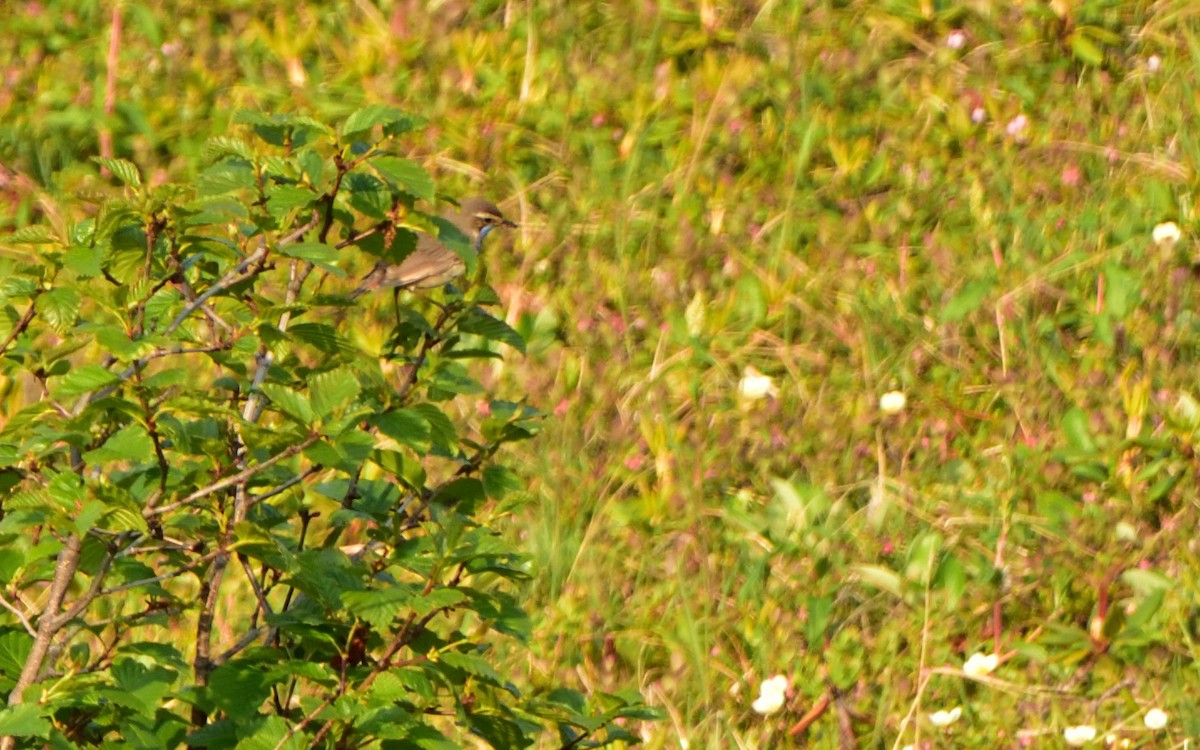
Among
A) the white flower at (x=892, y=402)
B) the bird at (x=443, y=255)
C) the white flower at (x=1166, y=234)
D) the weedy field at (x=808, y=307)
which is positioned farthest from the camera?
the white flower at (x=1166, y=234)

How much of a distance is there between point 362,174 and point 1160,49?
17.2 ft

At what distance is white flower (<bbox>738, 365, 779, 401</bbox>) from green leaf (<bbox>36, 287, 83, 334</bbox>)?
3.48m

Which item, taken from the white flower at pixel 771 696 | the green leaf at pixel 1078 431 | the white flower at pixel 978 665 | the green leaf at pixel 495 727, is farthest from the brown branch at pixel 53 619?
the green leaf at pixel 1078 431

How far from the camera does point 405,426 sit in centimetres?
251

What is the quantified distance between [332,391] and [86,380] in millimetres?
325

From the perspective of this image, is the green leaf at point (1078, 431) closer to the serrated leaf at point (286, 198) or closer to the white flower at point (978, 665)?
the white flower at point (978, 665)

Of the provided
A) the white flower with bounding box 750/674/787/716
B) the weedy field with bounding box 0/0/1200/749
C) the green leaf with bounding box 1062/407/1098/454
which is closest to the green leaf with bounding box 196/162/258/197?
the weedy field with bounding box 0/0/1200/749

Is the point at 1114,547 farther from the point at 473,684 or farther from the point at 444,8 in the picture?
the point at 444,8

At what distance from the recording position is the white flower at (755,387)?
572cm

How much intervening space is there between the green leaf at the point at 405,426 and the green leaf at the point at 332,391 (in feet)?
0.29

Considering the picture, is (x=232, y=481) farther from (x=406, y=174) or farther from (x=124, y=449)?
(x=406, y=174)

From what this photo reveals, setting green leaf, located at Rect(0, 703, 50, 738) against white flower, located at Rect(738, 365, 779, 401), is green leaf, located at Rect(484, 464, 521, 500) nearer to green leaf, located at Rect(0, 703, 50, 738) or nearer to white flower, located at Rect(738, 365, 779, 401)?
green leaf, located at Rect(0, 703, 50, 738)

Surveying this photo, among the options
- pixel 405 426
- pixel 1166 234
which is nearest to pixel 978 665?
pixel 1166 234

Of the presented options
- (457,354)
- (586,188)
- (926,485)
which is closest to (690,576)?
(926,485)
